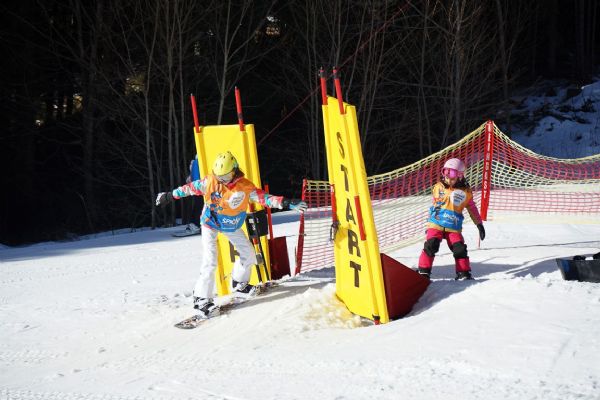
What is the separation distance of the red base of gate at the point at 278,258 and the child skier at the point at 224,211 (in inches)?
29.2

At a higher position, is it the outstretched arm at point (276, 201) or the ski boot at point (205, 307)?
the outstretched arm at point (276, 201)

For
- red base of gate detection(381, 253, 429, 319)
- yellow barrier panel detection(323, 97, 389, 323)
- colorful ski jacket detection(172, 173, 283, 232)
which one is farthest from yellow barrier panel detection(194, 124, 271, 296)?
red base of gate detection(381, 253, 429, 319)

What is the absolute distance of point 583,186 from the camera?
47.4ft

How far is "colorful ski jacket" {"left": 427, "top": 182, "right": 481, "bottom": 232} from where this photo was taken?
7.77 meters

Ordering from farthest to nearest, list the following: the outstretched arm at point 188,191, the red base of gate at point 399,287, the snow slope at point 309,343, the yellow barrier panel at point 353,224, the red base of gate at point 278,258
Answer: the red base of gate at point 278,258, the outstretched arm at point 188,191, the red base of gate at point 399,287, the yellow barrier panel at point 353,224, the snow slope at point 309,343

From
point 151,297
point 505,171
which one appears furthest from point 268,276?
point 505,171

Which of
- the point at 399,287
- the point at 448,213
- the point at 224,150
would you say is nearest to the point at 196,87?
the point at 224,150

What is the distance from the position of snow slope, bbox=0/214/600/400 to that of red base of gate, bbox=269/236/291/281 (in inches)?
9.2

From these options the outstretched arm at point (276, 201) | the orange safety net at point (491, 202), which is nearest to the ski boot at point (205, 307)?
the outstretched arm at point (276, 201)

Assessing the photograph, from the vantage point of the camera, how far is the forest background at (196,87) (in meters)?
19.1

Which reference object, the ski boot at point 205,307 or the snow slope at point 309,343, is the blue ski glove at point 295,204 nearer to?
the snow slope at point 309,343

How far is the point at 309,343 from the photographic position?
575 centimetres

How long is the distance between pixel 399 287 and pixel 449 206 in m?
1.75

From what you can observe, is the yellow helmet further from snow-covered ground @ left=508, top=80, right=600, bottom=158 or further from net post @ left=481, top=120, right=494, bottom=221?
snow-covered ground @ left=508, top=80, right=600, bottom=158
